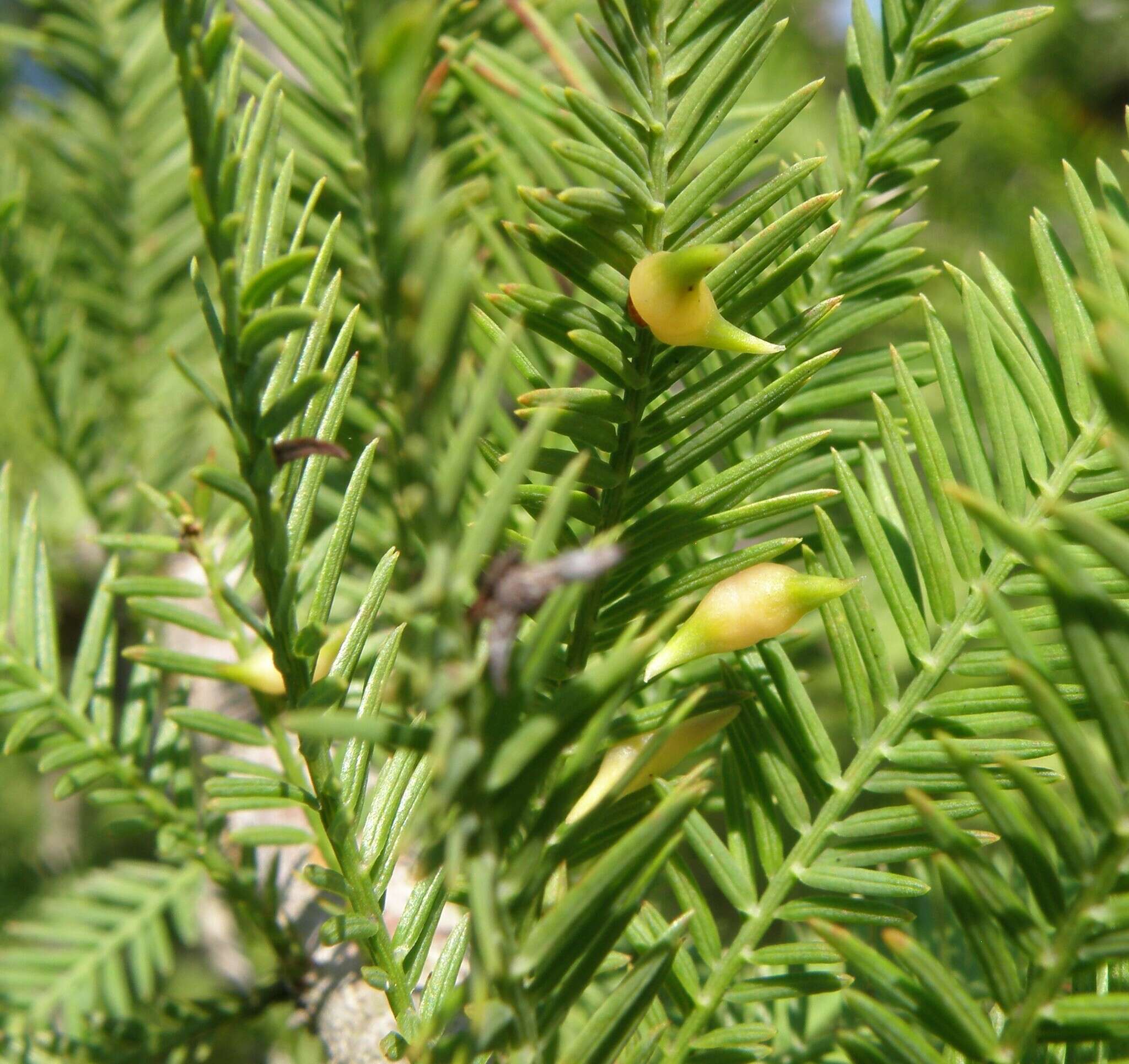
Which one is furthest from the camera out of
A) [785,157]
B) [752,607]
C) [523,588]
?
[785,157]

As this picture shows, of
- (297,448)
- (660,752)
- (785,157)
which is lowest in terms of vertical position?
(660,752)

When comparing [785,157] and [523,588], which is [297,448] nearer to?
[523,588]

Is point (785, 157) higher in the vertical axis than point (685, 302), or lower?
higher

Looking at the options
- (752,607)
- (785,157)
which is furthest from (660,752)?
(785,157)

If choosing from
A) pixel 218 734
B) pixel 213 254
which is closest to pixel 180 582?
pixel 218 734

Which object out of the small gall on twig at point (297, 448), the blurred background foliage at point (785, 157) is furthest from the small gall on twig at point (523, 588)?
the blurred background foliage at point (785, 157)

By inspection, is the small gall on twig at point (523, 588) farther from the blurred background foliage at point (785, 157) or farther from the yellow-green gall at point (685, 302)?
the blurred background foliage at point (785, 157)
